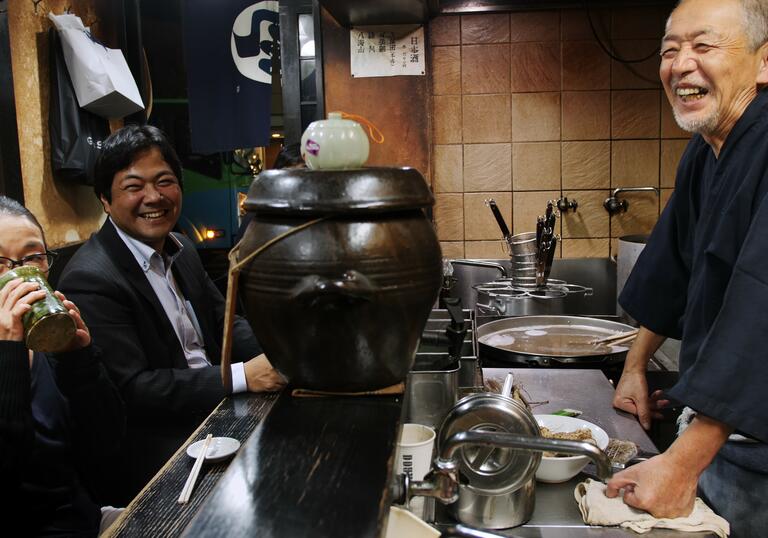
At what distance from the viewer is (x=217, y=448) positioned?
134 cm

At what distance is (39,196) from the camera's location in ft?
13.7

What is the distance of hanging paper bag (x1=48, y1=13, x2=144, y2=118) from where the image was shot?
4172 mm

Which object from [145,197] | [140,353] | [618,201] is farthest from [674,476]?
[618,201]

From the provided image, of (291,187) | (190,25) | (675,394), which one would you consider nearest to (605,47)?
(190,25)

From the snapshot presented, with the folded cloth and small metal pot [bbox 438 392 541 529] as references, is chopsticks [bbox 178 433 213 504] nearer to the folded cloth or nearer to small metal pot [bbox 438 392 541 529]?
small metal pot [bbox 438 392 541 529]

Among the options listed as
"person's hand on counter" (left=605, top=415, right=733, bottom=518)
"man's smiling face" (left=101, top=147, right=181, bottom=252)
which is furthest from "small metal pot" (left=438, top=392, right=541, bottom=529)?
"man's smiling face" (left=101, top=147, right=181, bottom=252)

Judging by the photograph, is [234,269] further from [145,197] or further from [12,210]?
[145,197]

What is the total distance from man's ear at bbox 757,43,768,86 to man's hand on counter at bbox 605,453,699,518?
1.16 meters

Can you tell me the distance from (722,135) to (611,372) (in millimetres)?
1170

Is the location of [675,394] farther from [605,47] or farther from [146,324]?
[605,47]

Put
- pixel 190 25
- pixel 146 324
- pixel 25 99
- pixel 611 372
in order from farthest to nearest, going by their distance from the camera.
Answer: pixel 190 25, pixel 25 99, pixel 611 372, pixel 146 324

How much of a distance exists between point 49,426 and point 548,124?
12.8 ft

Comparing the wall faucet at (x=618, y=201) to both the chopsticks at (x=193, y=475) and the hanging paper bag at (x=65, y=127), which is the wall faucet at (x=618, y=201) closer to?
the hanging paper bag at (x=65, y=127)

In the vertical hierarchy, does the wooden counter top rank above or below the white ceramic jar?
below
